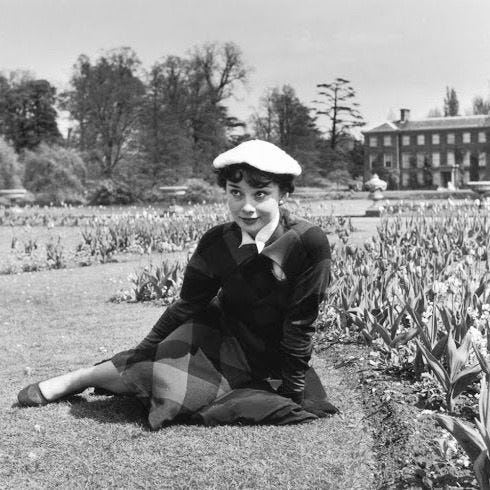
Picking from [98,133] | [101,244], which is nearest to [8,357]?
[101,244]

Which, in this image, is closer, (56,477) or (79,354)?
(56,477)

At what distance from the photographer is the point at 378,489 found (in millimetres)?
2695

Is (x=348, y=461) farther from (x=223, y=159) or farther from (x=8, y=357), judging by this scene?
(x=8, y=357)

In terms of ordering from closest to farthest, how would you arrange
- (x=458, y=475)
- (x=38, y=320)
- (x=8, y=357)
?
(x=458, y=475) → (x=8, y=357) → (x=38, y=320)

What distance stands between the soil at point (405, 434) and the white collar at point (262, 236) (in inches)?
38.3

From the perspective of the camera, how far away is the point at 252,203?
328cm

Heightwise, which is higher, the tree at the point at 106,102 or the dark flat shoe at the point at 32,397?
the tree at the point at 106,102

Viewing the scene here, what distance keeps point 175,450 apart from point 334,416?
849 millimetres

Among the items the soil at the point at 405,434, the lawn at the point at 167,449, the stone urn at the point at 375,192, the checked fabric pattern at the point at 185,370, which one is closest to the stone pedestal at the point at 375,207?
the stone urn at the point at 375,192

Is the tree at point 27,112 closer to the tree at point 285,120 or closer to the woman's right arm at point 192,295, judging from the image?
the tree at point 285,120

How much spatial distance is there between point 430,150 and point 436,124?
241 cm

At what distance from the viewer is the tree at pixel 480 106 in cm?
6827

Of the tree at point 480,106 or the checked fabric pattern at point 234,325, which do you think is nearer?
the checked fabric pattern at point 234,325

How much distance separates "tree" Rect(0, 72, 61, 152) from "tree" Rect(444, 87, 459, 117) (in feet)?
139
